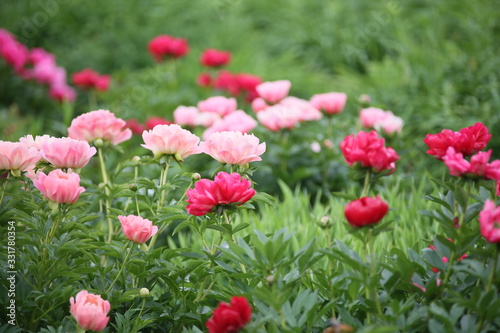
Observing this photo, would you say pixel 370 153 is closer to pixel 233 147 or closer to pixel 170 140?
pixel 233 147

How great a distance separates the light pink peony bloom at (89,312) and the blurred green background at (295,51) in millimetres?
1732

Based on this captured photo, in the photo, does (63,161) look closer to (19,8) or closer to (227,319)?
(227,319)

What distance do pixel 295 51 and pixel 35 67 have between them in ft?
9.19

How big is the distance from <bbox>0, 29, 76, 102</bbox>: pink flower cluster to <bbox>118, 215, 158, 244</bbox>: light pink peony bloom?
294 cm

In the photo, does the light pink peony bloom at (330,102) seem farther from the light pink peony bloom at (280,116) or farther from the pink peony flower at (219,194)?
the pink peony flower at (219,194)

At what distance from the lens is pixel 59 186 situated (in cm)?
118

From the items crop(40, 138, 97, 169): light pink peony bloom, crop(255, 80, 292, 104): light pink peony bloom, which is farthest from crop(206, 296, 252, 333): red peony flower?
crop(255, 80, 292, 104): light pink peony bloom

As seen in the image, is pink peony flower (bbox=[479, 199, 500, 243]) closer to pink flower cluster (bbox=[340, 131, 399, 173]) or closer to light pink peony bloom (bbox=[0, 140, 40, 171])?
pink flower cluster (bbox=[340, 131, 399, 173])

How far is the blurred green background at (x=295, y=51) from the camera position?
11.7 ft

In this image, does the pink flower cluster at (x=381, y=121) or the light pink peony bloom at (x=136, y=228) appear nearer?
the light pink peony bloom at (x=136, y=228)

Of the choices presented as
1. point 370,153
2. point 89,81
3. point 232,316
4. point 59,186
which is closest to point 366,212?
point 370,153

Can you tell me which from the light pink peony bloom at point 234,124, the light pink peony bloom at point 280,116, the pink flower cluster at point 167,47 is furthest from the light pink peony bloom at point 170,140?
the pink flower cluster at point 167,47

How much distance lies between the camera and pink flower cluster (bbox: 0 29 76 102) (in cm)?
402

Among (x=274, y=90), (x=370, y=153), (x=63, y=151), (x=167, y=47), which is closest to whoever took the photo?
(x=370, y=153)
